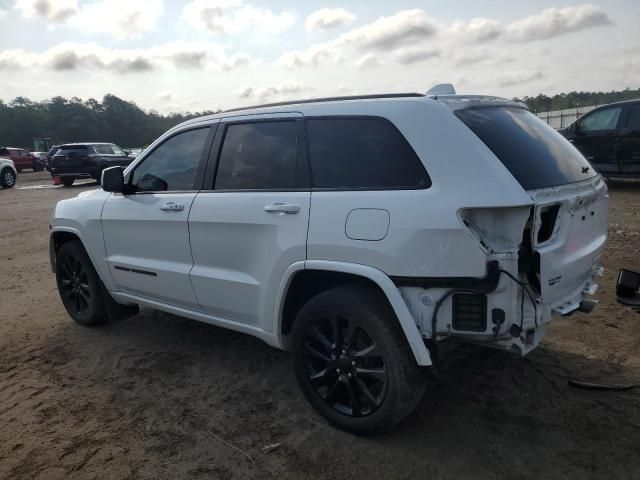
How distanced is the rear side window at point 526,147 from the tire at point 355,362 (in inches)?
37.7

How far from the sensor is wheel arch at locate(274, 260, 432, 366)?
101 inches

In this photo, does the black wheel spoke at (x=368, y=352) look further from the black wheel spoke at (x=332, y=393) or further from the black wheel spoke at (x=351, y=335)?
the black wheel spoke at (x=332, y=393)

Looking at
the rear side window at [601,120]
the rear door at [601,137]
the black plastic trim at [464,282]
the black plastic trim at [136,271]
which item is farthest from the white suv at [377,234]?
the rear side window at [601,120]

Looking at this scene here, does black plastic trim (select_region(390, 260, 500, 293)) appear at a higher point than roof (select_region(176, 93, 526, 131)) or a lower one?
lower

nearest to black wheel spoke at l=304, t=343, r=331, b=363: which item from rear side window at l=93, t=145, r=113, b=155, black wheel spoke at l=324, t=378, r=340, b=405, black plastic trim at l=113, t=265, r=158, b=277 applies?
black wheel spoke at l=324, t=378, r=340, b=405

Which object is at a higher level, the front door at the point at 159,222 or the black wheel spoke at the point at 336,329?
the front door at the point at 159,222

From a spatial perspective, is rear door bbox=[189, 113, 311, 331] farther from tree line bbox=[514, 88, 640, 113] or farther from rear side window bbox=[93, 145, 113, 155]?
tree line bbox=[514, 88, 640, 113]

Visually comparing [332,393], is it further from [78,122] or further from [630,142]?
[78,122]

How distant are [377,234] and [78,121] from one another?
80.8 m

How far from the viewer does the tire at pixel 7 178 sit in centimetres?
2082

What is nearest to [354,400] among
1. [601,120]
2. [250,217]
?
[250,217]

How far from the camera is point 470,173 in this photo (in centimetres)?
254

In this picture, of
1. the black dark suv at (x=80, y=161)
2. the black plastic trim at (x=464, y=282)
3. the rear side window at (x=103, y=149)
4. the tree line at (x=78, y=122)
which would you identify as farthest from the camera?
the tree line at (x=78, y=122)

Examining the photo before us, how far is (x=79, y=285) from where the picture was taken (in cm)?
491
